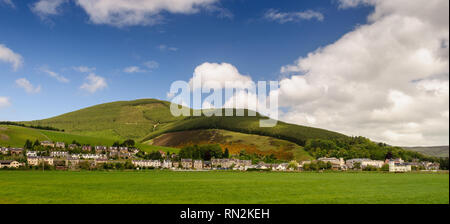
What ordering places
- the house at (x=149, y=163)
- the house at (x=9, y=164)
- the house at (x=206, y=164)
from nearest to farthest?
the house at (x=9, y=164), the house at (x=149, y=163), the house at (x=206, y=164)

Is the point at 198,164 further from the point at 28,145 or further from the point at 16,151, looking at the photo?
the point at 28,145

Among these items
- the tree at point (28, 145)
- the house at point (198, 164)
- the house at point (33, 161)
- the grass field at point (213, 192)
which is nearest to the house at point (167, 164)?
the house at point (198, 164)

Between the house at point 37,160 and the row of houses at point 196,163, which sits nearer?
the house at point 37,160

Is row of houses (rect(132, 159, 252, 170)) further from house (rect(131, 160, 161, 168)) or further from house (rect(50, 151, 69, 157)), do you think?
house (rect(50, 151, 69, 157))

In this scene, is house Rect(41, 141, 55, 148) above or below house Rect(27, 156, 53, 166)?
above

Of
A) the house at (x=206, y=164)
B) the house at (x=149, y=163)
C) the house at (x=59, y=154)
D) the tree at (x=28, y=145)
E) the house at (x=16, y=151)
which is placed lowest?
the house at (x=206, y=164)

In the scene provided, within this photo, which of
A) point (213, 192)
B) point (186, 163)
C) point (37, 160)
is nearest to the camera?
point (213, 192)

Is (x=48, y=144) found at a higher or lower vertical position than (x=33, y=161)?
higher

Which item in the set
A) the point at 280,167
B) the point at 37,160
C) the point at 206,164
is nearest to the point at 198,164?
the point at 206,164

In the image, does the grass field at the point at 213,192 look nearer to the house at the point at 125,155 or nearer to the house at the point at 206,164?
the house at the point at 206,164

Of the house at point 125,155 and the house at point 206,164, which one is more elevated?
the house at point 125,155

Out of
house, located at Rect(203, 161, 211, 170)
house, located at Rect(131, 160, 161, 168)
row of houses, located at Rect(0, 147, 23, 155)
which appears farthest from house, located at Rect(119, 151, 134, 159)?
row of houses, located at Rect(0, 147, 23, 155)
